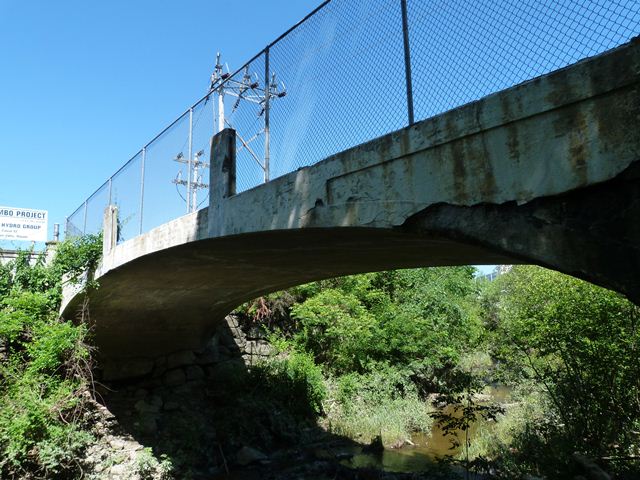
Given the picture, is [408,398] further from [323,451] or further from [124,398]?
[124,398]

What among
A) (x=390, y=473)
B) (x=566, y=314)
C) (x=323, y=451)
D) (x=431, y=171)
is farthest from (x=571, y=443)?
(x=431, y=171)

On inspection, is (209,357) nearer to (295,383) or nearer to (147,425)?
(295,383)

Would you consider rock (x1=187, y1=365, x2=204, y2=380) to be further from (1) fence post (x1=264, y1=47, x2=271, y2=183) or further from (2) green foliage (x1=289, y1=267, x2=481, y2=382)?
(1) fence post (x1=264, y1=47, x2=271, y2=183)

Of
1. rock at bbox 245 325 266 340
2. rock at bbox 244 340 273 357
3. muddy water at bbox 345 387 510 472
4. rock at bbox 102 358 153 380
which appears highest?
rock at bbox 245 325 266 340

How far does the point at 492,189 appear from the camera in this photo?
2.84 m

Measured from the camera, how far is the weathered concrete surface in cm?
238

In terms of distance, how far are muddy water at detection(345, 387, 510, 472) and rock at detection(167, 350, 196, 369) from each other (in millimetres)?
4712

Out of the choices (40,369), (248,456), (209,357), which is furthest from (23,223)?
(248,456)

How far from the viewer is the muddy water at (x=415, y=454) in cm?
934

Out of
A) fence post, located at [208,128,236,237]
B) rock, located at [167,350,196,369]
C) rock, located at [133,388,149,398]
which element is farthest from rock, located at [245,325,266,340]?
fence post, located at [208,128,236,237]

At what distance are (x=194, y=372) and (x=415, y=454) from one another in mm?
5717

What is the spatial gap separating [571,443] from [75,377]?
812cm

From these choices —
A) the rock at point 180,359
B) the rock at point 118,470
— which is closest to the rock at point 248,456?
the rock at point 118,470

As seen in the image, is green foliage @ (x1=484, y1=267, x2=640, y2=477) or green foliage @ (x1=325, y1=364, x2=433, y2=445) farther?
green foliage @ (x1=325, y1=364, x2=433, y2=445)
